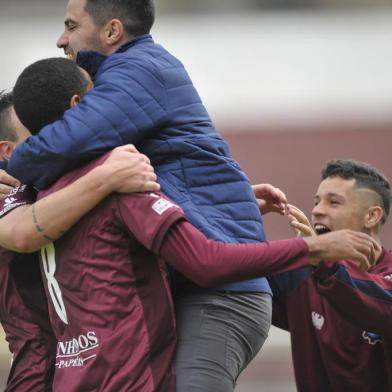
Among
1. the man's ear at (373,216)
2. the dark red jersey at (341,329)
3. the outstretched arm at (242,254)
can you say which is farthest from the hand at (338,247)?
the man's ear at (373,216)

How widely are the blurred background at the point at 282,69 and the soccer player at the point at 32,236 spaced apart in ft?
33.1

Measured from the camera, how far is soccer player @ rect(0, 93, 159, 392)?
4711 mm

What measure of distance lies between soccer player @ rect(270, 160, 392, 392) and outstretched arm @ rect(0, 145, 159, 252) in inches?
48.0

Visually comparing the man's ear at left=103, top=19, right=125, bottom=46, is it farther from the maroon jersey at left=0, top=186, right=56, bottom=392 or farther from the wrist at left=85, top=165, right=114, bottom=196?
the maroon jersey at left=0, top=186, right=56, bottom=392

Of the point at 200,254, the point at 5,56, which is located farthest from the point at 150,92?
the point at 5,56

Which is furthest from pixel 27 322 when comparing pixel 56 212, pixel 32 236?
pixel 56 212

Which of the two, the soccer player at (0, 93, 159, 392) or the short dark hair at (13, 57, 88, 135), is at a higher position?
the short dark hair at (13, 57, 88, 135)

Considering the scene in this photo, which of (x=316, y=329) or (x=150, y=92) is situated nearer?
(x=150, y=92)

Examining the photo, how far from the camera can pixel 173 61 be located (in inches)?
198

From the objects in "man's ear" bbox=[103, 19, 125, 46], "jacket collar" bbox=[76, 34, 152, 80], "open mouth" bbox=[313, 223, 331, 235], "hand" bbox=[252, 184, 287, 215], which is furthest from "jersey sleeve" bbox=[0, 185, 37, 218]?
"open mouth" bbox=[313, 223, 331, 235]

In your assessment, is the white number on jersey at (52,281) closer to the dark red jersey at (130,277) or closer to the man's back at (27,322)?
the dark red jersey at (130,277)

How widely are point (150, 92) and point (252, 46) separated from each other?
38.9 feet

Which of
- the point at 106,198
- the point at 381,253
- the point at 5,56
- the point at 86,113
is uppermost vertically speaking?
the point at 86,113

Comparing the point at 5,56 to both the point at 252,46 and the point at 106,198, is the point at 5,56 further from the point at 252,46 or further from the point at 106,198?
the point at 106,198
